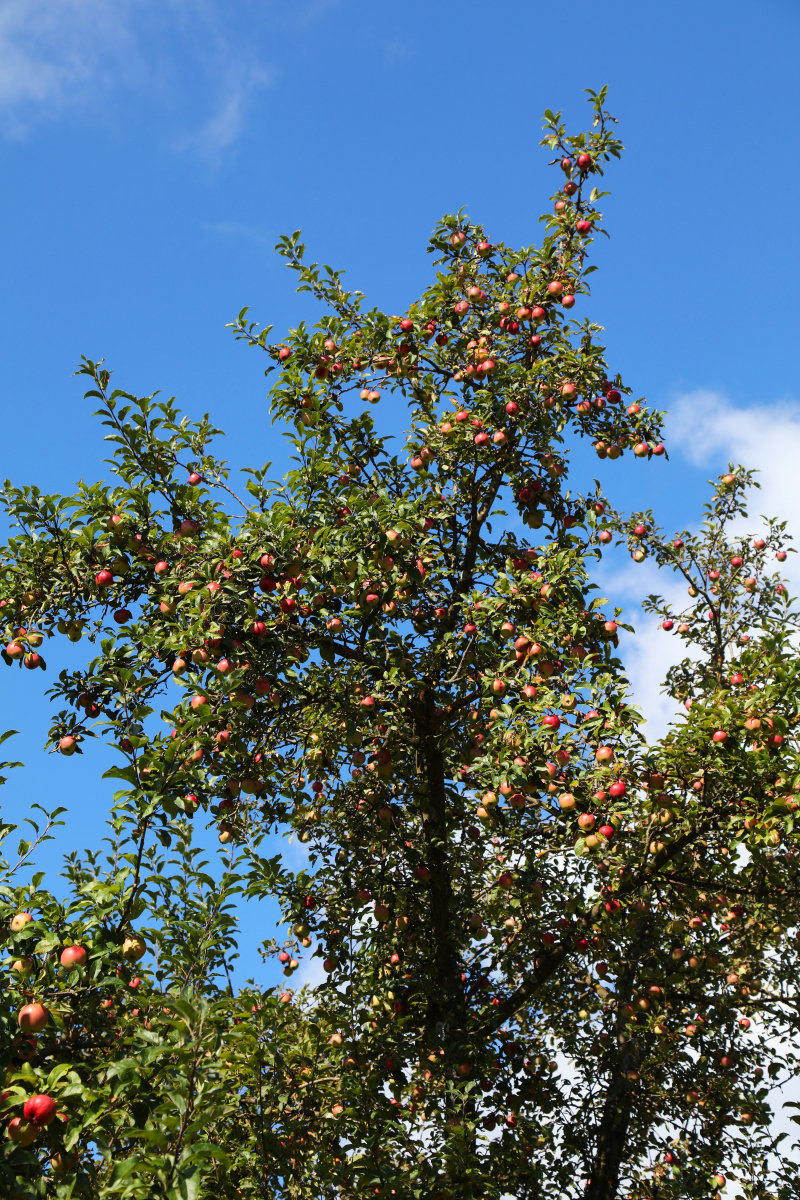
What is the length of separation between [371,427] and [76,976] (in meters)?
5.26

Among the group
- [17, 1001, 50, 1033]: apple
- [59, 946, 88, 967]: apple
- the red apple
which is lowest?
the red apple

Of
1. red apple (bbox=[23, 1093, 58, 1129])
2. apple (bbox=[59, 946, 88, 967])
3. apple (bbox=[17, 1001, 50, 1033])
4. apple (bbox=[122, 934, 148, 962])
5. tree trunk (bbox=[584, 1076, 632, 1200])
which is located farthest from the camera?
tree trunk (bbox=[584, 1076, 632, 1200])

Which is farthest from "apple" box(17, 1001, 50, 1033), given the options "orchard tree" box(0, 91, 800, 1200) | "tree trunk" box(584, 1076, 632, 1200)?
"tree trunk" box(584, 1076, 632, 1200)

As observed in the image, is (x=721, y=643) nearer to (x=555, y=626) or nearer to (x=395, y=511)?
(x=555, y=626)

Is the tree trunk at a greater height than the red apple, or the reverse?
the tree trunk

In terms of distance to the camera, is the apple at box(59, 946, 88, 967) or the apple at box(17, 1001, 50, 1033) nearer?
the apple at box(17, 1001, 50, 1033)

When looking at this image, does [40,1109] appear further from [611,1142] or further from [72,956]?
[611,1142]

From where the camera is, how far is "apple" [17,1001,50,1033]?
330cm

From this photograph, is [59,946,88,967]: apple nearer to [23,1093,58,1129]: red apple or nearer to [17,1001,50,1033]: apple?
[17,1001,50,1033]: apple

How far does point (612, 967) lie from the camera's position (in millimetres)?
7074

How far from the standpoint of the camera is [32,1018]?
3301 millimetres

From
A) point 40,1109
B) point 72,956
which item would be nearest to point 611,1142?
point 72,956

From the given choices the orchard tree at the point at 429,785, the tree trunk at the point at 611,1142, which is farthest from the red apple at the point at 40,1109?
the tree trunk at the point at 611,1142

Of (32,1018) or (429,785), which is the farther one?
(429,785)
